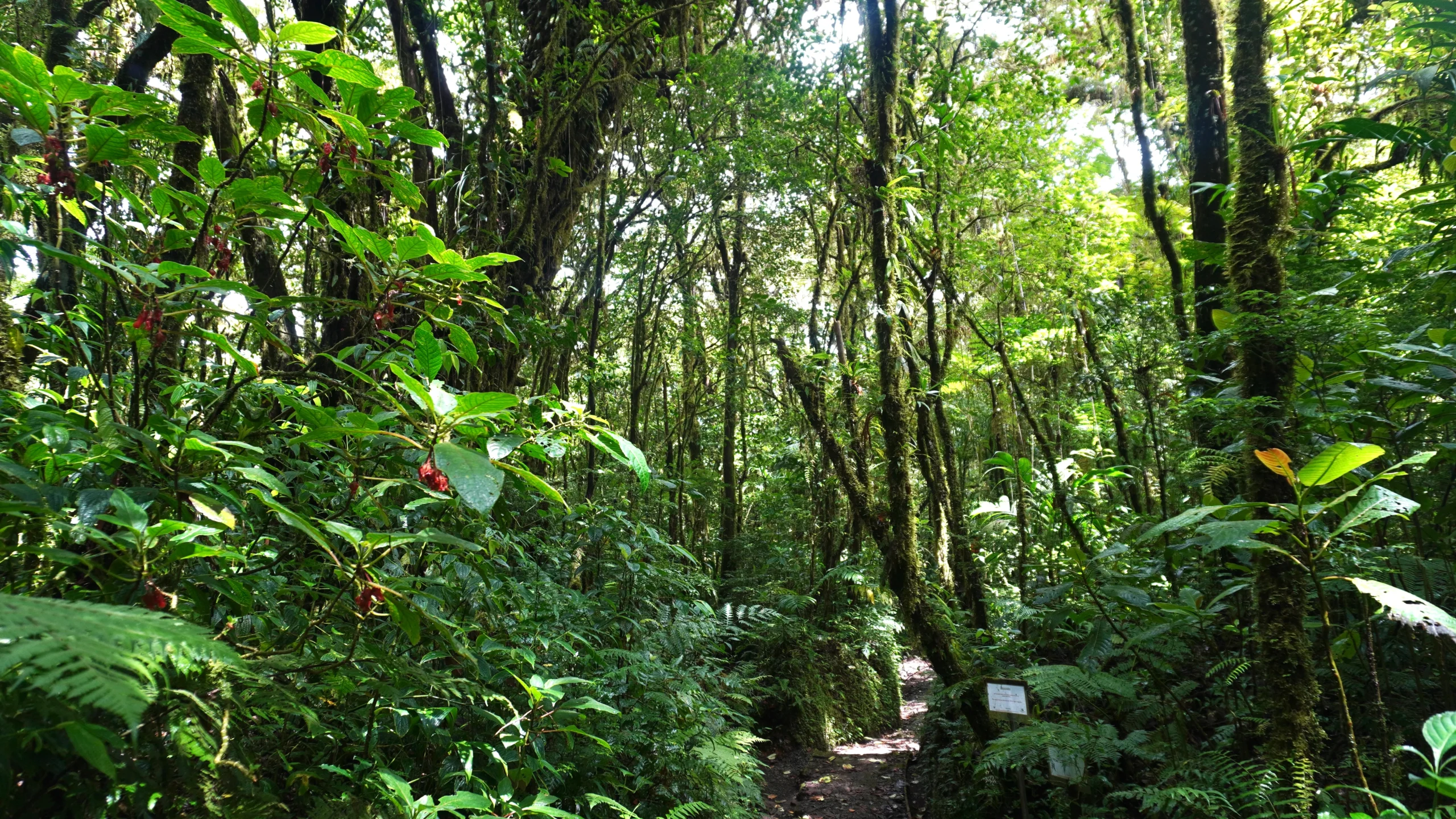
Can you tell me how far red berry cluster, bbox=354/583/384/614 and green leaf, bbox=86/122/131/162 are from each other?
1.00m

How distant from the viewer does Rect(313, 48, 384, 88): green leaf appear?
1.33m

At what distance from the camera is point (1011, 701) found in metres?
3.69

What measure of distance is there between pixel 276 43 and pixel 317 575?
1164mm

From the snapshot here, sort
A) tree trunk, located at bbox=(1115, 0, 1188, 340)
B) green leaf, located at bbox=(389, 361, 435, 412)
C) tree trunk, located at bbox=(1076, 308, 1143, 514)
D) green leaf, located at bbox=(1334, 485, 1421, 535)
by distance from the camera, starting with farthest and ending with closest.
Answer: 1. tree trunk, located at bbox=(1076, 308, 1143, 514)
2. tree trunk, located at bbox=(1115, 0, 1188, 340)
3. green leaf, located at bbox=(1334, 485, 1421, 535)
4. green leaf, located at bbox=(389, 361, 435, 412)

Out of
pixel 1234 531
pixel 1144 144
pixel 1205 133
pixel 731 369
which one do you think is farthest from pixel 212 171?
pixel 731 369

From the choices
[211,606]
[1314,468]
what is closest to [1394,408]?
[1314,468]

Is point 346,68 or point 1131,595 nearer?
point 346,68

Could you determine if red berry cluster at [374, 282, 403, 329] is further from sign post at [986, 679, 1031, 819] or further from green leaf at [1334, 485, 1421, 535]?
sign post at [986, 679, 1031, 819]

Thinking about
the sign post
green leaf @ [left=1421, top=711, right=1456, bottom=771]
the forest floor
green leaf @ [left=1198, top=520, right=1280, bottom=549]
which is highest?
green leaf @ [left=1198, top=520, right=1280, bottom=549]

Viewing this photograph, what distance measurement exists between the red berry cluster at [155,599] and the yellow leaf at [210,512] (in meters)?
0.13

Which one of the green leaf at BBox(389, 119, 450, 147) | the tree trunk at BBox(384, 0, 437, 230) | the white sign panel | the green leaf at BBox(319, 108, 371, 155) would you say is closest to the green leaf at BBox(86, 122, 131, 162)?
the green leaf at BBox(319, 108, 371, 155)

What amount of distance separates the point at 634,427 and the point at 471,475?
7878 millimetres

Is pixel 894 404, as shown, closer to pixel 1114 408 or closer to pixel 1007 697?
pixel 1007 697

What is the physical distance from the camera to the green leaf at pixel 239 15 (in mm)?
1261
